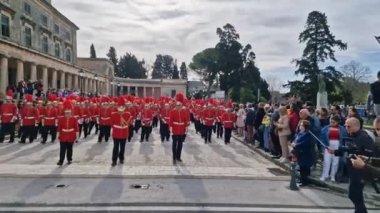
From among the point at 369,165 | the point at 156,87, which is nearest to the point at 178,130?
the point at 369,165

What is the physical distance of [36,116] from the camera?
19594 millimetres

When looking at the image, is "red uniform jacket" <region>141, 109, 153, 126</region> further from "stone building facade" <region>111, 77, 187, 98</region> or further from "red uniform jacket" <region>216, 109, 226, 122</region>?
"stone building facade" <region>111, 77, 187, 98</region>

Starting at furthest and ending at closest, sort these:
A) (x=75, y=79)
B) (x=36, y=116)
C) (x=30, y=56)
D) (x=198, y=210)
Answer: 1. (x=75, y=79)
2. (x=30, y=56)
3. (x=36, y=116)
4. (x=198, y=210)

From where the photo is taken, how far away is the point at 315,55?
50.9 meters

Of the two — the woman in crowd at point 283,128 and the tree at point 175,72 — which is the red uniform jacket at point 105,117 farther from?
the tree at point 175,72

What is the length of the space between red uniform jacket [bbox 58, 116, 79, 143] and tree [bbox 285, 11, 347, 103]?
39381 mm

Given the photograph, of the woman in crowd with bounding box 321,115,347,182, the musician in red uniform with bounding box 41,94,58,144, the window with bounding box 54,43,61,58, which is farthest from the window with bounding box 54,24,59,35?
the woman in crowd with bounding box 321,115,347,182

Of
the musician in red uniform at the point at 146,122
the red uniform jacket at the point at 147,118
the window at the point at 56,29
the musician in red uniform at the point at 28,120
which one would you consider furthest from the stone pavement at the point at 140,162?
the window at the point at 56,29

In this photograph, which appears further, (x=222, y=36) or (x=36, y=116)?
(x=222, y=36)

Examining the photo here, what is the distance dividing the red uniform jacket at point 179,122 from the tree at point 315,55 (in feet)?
121

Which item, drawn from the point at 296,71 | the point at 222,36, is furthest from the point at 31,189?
the point at 222,36

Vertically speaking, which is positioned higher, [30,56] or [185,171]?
[30,56]

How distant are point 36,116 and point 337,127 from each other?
45.1 feet

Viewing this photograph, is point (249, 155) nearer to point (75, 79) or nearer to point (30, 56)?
point (30, 56)
